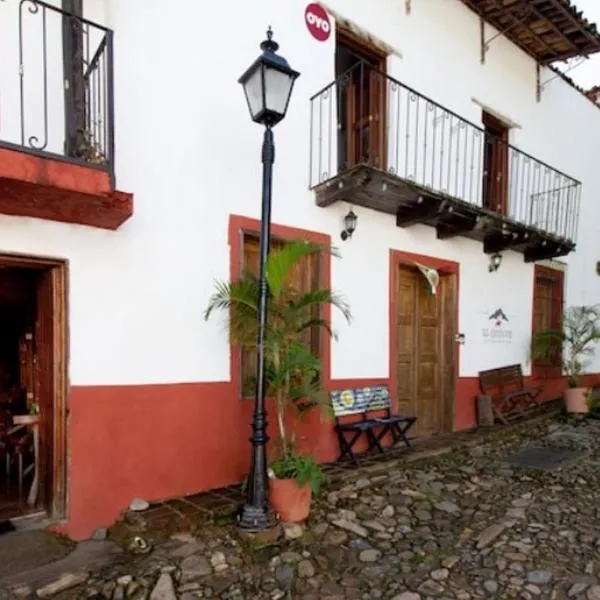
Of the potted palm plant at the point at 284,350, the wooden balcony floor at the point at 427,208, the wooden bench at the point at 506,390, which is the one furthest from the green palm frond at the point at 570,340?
the potted palm plant at the point at 284,350

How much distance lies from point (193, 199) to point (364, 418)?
3150mm

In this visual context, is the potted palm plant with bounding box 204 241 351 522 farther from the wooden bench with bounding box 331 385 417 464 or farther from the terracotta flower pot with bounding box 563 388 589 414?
the terracotta flower pot with bounding box 563 388 589 414

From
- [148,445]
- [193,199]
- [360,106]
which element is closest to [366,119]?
[360,106]

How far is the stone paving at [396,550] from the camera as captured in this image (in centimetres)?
324

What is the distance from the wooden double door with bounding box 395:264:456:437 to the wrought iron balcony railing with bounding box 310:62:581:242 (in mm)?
1332

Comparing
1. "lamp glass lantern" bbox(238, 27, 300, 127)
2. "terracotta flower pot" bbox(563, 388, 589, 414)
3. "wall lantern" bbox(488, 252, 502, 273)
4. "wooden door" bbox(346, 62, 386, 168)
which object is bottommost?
"terracotta flower pot" bbox(563, 388, 589, 414)

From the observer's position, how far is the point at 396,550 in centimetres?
385

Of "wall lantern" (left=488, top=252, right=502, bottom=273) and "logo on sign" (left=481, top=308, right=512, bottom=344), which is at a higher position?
"wall lantern" (left=488, top=252, right=502, bottom=273)

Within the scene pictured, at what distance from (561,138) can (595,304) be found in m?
3.66

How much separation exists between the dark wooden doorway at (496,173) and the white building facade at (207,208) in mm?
554

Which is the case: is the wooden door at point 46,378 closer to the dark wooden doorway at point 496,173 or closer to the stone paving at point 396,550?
the stone paving at point 396,550

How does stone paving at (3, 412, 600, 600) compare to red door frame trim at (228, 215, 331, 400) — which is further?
red door frame trim at (228, 215, 331, 400)

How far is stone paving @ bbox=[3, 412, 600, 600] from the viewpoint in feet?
10.6

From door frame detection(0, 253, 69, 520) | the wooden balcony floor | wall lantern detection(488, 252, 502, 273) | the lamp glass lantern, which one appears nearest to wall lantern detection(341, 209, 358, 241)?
the wooden balcony floor
